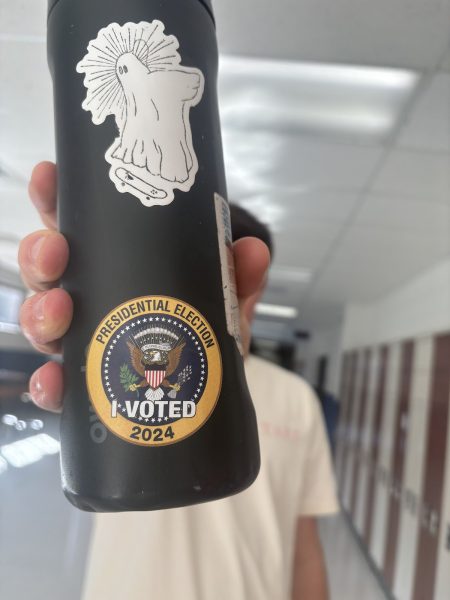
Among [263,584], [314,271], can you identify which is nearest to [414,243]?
[314,271]

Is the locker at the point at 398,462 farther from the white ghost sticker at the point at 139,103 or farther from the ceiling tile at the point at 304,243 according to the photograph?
the white ghost sticker at the point at 139,103

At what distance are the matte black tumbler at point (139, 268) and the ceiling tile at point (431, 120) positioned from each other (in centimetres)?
96

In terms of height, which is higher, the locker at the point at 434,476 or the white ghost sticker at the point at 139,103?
the white ghost sticker at the point at 139,103

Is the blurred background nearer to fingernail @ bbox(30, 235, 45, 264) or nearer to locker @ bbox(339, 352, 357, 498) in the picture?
fingernail @ bbox(30, 235, 45, 264)

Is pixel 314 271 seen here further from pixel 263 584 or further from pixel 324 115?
pixel 263 584

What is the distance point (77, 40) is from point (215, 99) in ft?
0.29

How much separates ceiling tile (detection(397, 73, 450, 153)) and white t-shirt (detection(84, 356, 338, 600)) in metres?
0.79

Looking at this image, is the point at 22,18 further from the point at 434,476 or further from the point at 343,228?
the point at 434,476

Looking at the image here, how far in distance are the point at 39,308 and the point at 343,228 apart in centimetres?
201

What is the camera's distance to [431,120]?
123 centimetres

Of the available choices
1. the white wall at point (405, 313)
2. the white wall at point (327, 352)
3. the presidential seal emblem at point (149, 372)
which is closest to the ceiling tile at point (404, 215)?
the white wall at point (405, 313)

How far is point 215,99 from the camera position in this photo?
33cm

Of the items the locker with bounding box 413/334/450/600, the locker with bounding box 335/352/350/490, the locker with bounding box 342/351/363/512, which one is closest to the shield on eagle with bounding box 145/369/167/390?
the locker with bounding box 413/334/450/600

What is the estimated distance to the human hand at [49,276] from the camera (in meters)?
0.30
